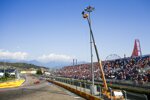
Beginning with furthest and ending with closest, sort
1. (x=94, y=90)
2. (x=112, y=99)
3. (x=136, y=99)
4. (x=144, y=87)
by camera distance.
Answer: (x=144, y=87) < (x=94, y=90) < (x=112, y=99) < (x=136, y=99)

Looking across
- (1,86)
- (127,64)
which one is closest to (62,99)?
(127,64)

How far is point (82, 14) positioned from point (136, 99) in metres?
14.4

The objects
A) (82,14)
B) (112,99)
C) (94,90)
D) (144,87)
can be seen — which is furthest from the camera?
(144,87)

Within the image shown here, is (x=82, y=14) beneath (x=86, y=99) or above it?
above

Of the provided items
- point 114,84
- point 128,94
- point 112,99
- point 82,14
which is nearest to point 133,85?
point 114,84

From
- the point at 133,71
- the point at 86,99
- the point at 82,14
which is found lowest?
the point at 86,99

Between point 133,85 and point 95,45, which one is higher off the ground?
point 95,45

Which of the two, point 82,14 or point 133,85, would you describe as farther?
point 133,85

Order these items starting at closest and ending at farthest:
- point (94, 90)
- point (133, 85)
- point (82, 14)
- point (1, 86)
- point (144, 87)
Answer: point (94, 90)
point (82, 14)
point (144, 87)
point (133, 85)
point (1, 86)

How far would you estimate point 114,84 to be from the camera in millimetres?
39219

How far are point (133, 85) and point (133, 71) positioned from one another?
570 cm

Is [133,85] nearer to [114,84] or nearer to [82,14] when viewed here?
[114,84]

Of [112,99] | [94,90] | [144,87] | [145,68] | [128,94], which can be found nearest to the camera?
[128,94]

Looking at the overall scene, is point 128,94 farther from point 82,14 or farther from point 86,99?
point 82,14
